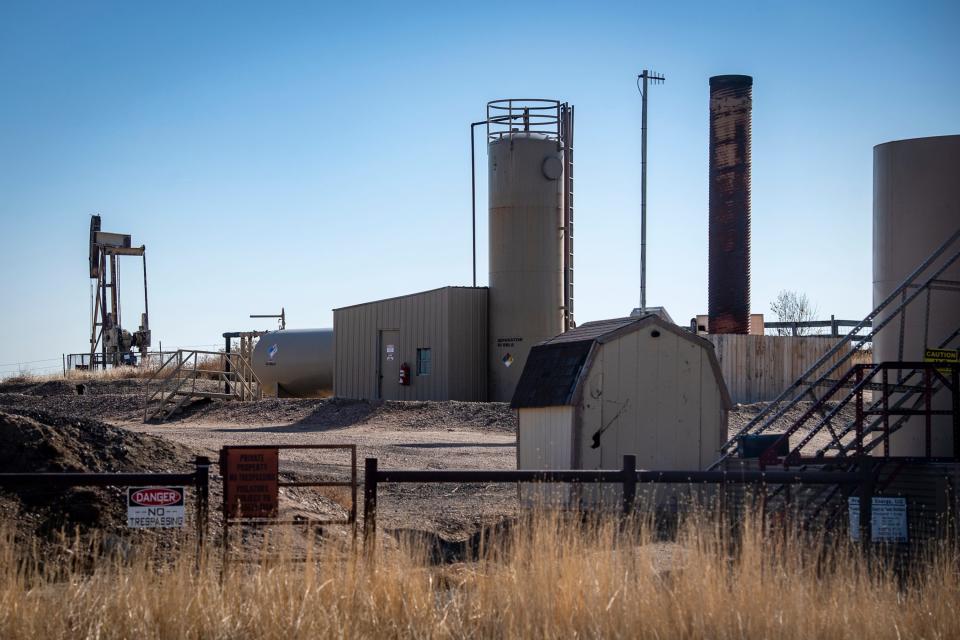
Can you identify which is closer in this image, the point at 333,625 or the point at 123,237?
the point at 333,625

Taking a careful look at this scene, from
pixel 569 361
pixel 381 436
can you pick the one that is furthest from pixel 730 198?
pixel 569 361

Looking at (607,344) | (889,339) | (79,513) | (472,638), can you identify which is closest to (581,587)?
(472,638)

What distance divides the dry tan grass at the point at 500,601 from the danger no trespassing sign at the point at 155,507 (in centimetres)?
81

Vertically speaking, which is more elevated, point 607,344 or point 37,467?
point 607,344

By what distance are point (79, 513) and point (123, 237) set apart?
46773 millimetres

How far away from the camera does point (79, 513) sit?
38.0 ft

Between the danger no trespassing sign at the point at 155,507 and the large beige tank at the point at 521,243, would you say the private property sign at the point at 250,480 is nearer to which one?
the danger no trespassing sign at the point at 155,507

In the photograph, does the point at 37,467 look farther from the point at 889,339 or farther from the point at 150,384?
the point at 150,384

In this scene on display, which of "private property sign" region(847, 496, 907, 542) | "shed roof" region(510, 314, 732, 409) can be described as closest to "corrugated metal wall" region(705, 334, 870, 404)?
"shed roof" region(510, 314, 732, 409)

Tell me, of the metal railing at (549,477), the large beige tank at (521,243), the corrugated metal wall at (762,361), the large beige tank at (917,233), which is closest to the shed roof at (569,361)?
the large beige tank at (917,233)

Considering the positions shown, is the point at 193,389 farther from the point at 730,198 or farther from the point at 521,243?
the point at 730,198

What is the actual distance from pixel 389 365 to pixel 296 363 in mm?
6001

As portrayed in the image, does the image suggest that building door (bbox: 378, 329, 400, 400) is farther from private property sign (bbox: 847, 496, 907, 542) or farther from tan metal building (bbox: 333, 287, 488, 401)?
private property sign (bbox: 847, 496, 907, 542)

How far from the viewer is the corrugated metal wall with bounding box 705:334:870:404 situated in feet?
110
